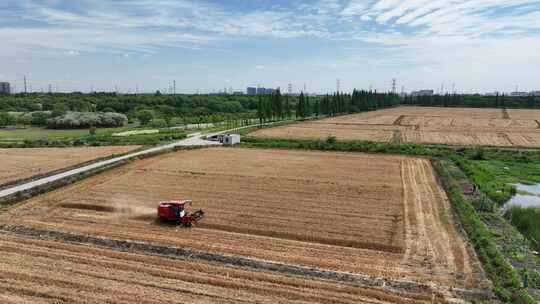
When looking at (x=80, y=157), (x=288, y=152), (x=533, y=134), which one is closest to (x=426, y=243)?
(x=288, y=152)

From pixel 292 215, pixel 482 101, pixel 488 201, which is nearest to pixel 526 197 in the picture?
pixel 488 201

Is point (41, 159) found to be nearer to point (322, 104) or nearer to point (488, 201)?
point (488, 201)

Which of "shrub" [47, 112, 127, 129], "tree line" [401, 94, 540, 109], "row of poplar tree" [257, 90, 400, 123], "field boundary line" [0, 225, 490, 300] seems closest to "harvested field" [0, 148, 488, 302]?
"field boundary line" [0, 225, 490, 300]

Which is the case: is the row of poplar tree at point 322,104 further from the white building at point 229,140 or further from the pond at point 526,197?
the pond at point 526,197

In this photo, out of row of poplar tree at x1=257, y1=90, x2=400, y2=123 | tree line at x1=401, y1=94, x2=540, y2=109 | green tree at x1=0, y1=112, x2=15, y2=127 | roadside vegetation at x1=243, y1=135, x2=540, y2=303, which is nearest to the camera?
roadside vegetation at x1=243, y1=135, x2=540, y2=303

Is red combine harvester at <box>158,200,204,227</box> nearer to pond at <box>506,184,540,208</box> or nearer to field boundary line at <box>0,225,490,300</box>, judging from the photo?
field boundary line at <box>0,225,490,300</box>

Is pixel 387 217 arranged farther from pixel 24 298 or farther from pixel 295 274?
pixel 24 298
